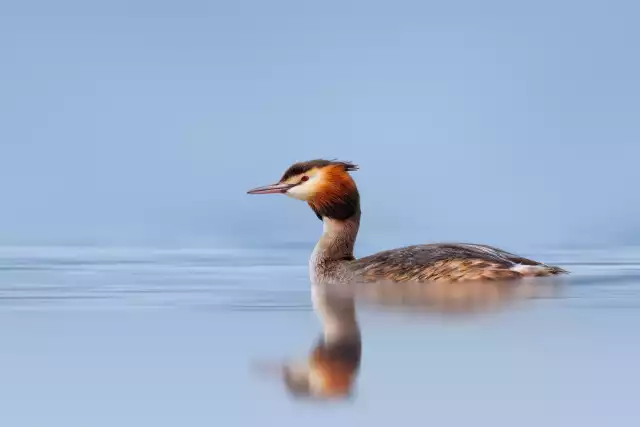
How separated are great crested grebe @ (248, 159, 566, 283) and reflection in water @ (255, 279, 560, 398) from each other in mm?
109

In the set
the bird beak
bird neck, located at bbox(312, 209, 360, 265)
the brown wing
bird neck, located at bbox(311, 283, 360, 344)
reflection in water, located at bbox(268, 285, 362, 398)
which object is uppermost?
the bird beak

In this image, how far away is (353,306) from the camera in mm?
9656

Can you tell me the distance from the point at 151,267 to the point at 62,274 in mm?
1393

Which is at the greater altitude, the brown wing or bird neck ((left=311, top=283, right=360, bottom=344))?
the brown wing

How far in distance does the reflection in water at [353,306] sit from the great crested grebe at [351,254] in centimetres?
11

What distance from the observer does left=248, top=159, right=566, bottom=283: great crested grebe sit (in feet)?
38.1

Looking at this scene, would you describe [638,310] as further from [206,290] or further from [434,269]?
[206,290]

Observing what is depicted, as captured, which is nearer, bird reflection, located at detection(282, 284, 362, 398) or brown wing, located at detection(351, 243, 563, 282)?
bird reflection, located at detection(282, 284, 362, 398)

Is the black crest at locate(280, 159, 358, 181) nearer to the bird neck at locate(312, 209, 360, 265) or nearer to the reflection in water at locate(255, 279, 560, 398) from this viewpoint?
the bird neck at locate(312, 209, 360, 265)

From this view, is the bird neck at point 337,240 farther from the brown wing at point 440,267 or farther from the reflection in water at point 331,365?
the reflection in water at point 331,365

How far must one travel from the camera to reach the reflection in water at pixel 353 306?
245 inches

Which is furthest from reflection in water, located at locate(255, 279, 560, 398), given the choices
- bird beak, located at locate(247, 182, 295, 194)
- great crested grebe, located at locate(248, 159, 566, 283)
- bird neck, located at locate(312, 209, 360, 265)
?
bird beak, located at locate(247, 182, 295, 194)

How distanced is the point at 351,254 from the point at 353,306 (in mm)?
2772

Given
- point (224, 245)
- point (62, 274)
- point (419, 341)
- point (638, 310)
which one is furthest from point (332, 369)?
→ point (224, 245)
